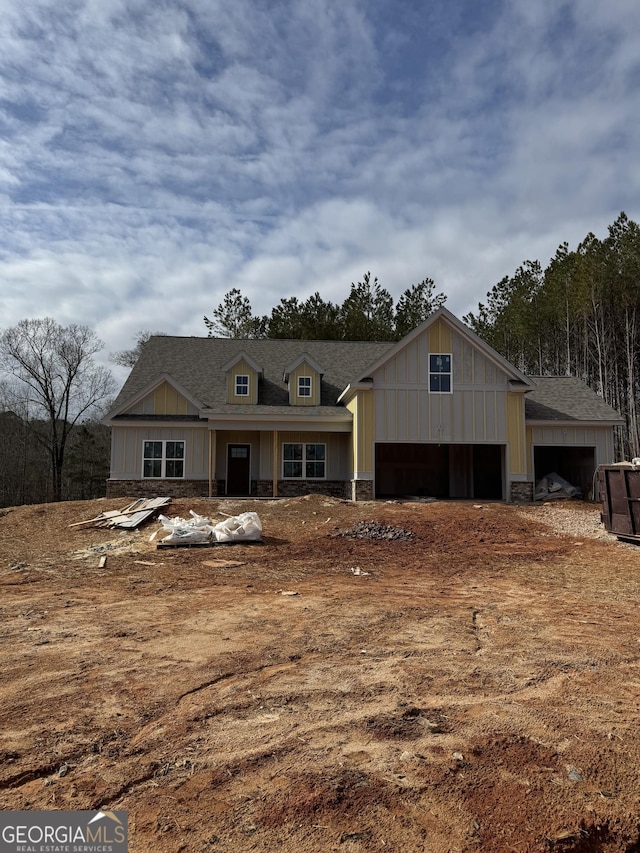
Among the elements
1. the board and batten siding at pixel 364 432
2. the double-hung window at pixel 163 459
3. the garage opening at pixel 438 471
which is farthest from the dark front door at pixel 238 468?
the garage opening at pixel 438 471

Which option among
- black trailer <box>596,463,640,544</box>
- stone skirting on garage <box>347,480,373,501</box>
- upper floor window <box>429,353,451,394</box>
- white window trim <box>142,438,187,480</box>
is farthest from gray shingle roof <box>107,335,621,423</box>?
black trailer <box>596,463,640,544</box>

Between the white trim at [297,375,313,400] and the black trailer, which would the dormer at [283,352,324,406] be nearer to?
the white trim at [297,375,313,400]

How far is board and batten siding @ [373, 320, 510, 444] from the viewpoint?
20.2 meters

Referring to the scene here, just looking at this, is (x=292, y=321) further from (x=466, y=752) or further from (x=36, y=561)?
(x=466, y=752)

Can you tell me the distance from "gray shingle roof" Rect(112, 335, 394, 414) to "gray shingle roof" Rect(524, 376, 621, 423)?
21.6ft

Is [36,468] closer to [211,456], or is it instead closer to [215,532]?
[211,456]

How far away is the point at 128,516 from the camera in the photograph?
1554cm

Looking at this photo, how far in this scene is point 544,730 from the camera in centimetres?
369

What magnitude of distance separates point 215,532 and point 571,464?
17.8 meters

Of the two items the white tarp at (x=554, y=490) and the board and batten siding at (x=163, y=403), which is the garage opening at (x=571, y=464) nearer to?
the white tarp at (x=554, y=490)

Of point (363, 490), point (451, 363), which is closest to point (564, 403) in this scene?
point (451, 363)

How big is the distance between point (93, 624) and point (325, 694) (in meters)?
3.42

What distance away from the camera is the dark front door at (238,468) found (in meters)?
23.0

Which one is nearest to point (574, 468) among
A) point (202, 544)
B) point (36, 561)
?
point (202, 544)
